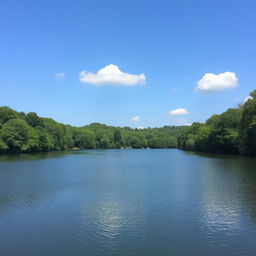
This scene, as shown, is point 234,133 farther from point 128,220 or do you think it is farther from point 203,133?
point 128,220

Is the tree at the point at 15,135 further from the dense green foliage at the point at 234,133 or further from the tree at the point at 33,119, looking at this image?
the dense green foliage at the point at 234,133

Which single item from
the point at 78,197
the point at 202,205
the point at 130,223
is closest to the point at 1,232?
the point at 130,223

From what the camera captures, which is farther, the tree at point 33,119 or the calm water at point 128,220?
the tree at point 33,119

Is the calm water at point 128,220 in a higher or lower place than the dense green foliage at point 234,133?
lower

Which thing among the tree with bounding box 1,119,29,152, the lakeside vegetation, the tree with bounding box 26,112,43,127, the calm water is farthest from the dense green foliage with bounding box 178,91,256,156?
the tree with bounding box 26,112,43,127

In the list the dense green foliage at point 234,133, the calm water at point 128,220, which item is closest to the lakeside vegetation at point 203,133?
the dense green foliage at point 234,133

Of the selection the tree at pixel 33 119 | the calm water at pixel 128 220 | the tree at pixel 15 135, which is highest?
the tree at pixel 33 119

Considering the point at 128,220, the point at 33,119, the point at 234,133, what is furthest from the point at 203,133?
the point at 128,220

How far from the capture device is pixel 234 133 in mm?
81312

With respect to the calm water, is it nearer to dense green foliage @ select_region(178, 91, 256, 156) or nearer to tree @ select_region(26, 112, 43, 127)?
dense green foliage @ select_region(178, 91, 256, 156)

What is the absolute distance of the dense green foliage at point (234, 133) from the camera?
6434 centimetres

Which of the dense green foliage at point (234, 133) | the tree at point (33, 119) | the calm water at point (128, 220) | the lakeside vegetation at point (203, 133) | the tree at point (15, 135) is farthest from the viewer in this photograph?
the tree at point (33, 119)

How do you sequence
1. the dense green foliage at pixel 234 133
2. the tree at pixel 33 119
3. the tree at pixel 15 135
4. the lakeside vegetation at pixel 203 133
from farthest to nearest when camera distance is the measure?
1. the tree at pixel 33 119
2. the tree at pixel 15 135
3. the lakeside vegetation at pixel 203 133
4. the dense green foliage at pixel 234 133

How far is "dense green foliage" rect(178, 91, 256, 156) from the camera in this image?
64338mm
